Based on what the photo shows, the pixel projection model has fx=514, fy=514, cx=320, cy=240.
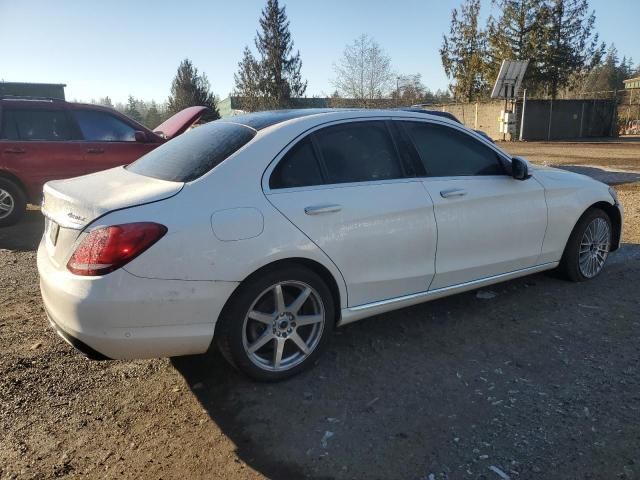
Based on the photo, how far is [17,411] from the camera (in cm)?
289

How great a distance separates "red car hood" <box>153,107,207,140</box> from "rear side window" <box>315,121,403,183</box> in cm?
584

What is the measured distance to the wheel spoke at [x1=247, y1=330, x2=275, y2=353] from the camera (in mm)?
3004

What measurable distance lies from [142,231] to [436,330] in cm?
227

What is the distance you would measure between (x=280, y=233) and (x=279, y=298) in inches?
15.5

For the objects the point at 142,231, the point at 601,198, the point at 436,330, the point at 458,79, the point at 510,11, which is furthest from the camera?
the point at 458,79

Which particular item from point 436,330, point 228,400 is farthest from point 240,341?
point 436,330

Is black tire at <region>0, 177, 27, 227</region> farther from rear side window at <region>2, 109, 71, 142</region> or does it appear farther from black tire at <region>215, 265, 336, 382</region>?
black tire at <region>215, 265, 336, 382</region>

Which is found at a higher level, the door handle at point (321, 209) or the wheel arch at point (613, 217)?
the door handle at point (321, 209)

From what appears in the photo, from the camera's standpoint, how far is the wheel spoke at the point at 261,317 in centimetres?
297

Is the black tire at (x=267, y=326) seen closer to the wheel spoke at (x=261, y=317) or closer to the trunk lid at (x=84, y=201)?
the wheel spoke at (x=261, y=317)

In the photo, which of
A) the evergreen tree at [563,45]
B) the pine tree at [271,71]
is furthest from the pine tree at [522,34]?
the pine tree at [271,71]

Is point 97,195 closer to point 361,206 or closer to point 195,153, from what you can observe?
point 195,153

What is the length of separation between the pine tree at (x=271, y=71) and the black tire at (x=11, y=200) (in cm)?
3838

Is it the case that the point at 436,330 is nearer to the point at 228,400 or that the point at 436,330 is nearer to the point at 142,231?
the point at 228,400
